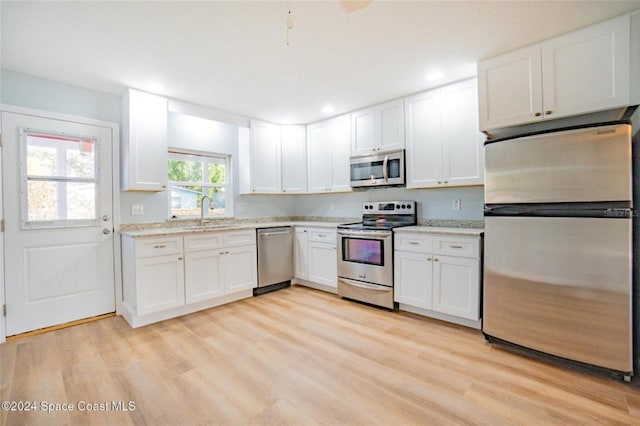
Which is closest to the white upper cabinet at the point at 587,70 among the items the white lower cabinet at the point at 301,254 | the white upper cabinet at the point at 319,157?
the white upper cabinet at the point at 319,157

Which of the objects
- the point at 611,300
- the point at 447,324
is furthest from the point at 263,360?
the point at 611,300

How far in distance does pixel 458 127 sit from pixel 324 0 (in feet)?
6.13

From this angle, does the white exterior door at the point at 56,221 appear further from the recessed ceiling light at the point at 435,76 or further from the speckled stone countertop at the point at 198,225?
the recessed ceiling light at the point at 435,76

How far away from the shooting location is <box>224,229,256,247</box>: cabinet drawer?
11.8 ft

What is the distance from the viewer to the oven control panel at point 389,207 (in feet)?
11.8

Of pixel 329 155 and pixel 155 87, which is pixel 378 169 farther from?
pixel 155 87

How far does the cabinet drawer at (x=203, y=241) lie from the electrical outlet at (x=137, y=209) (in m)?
0.72

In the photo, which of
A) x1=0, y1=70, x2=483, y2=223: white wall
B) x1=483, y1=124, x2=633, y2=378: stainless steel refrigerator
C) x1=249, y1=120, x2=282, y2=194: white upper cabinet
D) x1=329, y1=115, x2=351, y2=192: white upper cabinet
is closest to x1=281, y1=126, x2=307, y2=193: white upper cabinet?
x1=249, y1=120, x2=282, y2=194: white upper cabinet

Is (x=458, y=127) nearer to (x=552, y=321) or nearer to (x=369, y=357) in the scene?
(x=552, y=321)

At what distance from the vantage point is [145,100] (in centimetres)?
319

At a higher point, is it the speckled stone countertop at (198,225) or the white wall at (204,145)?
the white wall at (204,145)

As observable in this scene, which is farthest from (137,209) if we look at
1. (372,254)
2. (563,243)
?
(563,243)

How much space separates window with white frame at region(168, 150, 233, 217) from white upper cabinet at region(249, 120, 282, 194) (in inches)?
17.5

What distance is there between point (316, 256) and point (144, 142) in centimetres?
245
